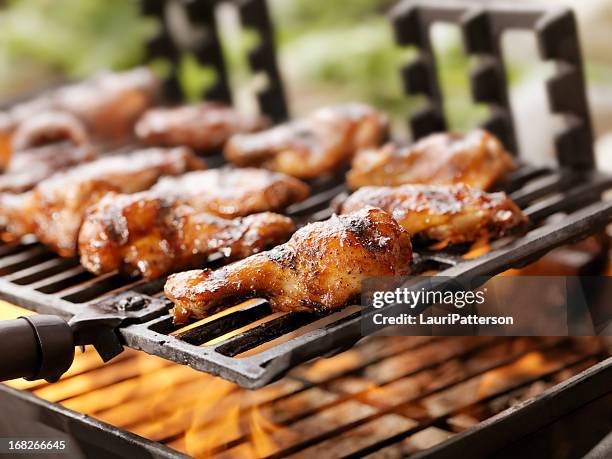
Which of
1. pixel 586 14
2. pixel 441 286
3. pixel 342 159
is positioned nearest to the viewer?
pixel 441 286

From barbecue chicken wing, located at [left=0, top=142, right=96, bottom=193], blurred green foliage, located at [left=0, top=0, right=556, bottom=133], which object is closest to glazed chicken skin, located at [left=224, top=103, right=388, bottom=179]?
barbecue chicken wing, located at [left=0, top=142, right=96, bottom=193]

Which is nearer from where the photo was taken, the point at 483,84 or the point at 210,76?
the point at 483,84

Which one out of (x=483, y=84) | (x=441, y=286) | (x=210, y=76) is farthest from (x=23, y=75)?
(x=441, y=286)

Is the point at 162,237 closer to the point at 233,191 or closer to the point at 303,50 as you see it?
the point at 233,191

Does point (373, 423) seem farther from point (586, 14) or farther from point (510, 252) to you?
point (586, 14)

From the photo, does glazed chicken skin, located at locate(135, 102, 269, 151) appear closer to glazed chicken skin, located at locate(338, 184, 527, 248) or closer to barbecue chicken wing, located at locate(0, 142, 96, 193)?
barbecue chicken wing, located at locate(0, 142, 96, 193)

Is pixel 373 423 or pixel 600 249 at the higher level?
pixel 600 249

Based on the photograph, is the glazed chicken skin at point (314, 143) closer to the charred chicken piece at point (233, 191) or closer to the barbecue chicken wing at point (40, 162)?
the charred chicken piece at point (233, 191)

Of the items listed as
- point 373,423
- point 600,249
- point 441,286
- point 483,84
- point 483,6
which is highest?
point 483,6
